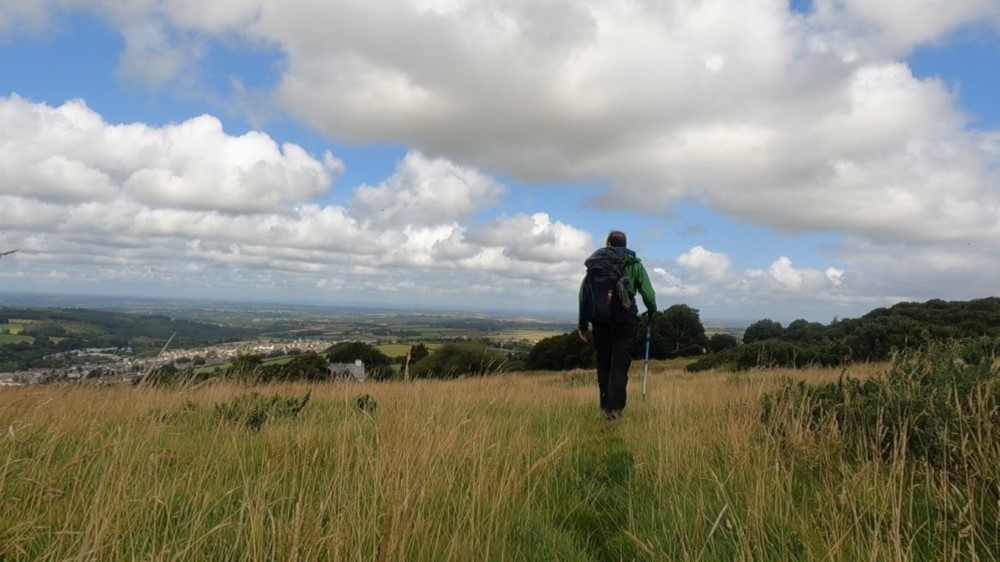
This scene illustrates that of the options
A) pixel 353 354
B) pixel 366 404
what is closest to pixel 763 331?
pixel 353 354

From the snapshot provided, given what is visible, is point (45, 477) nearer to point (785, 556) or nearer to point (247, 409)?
point (247, 409)

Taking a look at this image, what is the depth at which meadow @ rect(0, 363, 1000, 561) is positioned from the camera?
7.25ft

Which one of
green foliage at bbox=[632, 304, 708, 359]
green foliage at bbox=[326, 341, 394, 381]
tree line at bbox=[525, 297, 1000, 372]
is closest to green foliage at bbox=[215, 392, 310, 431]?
tree line at bbox=[525, 297, 1000, 372]

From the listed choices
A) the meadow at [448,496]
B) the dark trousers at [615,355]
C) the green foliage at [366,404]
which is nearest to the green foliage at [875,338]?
the dark trousers at [615,355]

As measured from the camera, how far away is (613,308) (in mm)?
6805

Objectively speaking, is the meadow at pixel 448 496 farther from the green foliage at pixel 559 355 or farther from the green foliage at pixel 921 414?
the green foliage at pixel 559 355

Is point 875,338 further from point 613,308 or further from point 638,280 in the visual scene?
point 613,308

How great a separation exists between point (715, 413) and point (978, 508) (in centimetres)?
301

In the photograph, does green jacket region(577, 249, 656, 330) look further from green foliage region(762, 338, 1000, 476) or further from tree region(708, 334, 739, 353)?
tree region(708, 334, 739, 353)

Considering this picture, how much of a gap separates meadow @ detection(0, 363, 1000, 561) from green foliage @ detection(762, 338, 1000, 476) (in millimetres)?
182

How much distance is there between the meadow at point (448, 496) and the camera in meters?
2.21

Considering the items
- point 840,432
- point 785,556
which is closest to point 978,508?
point 785,556

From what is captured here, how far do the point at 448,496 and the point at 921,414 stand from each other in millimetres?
3032

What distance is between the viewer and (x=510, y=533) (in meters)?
2.64
